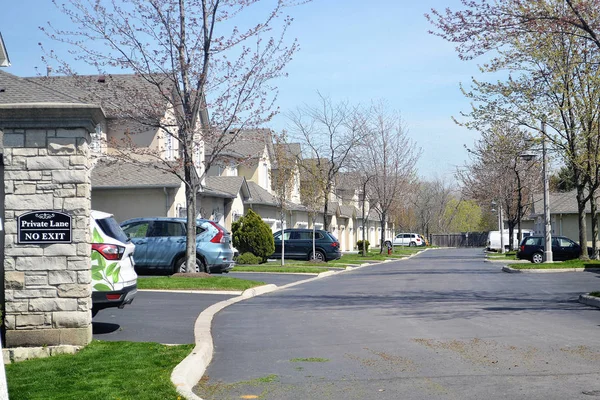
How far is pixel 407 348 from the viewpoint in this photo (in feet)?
33.6

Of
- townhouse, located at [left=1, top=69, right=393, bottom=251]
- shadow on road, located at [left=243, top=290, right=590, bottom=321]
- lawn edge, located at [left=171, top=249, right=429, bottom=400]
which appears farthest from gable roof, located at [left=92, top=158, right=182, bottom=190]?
lawn edge, located at [left=171, top=249, right=429, bottom=400]

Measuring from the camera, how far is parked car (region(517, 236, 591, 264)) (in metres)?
37.7

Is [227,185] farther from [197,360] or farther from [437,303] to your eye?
[197,360]

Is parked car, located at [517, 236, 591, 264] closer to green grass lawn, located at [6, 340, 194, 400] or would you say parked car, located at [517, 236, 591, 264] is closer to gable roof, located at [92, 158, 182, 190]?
gable roof, located at [92, 158, 182, 190]

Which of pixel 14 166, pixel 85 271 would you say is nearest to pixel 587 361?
pixel 85 271

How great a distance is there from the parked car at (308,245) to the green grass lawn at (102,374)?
28486 mm

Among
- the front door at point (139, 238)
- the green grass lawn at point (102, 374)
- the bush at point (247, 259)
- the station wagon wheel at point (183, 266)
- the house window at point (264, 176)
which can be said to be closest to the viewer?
the green grass lawn at point (102, 374)

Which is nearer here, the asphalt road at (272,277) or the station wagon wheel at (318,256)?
the asphalt road at (272,277)

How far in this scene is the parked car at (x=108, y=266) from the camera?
1095 centimetres

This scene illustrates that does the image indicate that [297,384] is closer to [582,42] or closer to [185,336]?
[185,336]

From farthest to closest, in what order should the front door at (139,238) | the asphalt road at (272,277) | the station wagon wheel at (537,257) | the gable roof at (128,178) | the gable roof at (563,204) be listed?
the gable roof at (563,204), the station wagon wheel at (537,257), the gable roof at (128,178), the asphalt road at (272,277), the front door at (139,238)

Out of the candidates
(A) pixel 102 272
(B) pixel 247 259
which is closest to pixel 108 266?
(A) pixel 102 272

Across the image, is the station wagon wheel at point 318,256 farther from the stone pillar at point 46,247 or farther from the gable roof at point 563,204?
the stone pillar at point 46,247

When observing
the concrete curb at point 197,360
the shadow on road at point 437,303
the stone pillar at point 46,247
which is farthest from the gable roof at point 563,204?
the stone pillar at point 46,247
